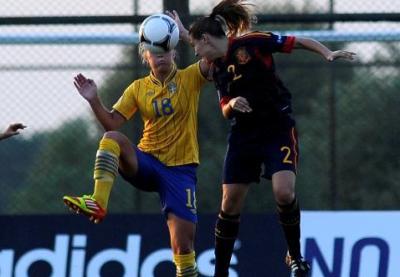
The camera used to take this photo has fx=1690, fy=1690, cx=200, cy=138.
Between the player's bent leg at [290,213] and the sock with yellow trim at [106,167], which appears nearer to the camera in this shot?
the sock with yellow trim at [106,167]

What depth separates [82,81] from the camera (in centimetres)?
1073

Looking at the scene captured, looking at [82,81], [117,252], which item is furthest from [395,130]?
[82,81]

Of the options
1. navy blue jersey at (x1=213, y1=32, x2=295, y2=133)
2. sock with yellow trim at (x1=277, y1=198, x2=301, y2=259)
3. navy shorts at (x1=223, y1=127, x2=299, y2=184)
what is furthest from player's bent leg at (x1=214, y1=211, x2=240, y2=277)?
navy blue jersey at (x1=213, y1=32, x2=295, y2=133)

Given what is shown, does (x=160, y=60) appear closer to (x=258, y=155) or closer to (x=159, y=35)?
(x=159, y=35)

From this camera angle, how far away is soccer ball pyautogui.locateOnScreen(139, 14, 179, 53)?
426 inches

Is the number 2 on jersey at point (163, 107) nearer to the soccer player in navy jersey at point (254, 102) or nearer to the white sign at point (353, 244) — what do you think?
the soccer player in navy jersey at point (254, 102)

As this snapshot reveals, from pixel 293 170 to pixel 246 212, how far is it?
2392mm

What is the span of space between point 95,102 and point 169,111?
55 centimetres

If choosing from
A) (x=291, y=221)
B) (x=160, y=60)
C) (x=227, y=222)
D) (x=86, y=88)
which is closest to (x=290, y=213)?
(x=291, y=221)

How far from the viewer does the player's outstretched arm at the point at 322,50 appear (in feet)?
34.1

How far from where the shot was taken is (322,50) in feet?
34.6

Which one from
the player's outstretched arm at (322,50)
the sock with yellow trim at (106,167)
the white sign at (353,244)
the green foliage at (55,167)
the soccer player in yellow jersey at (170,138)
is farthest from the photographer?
the green foliage at (55,167)

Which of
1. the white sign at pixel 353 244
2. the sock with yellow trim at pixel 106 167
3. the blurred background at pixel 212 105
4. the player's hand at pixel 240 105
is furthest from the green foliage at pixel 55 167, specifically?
the player's hand at pixel 240 105

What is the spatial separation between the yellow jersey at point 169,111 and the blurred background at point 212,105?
76.1 inches
